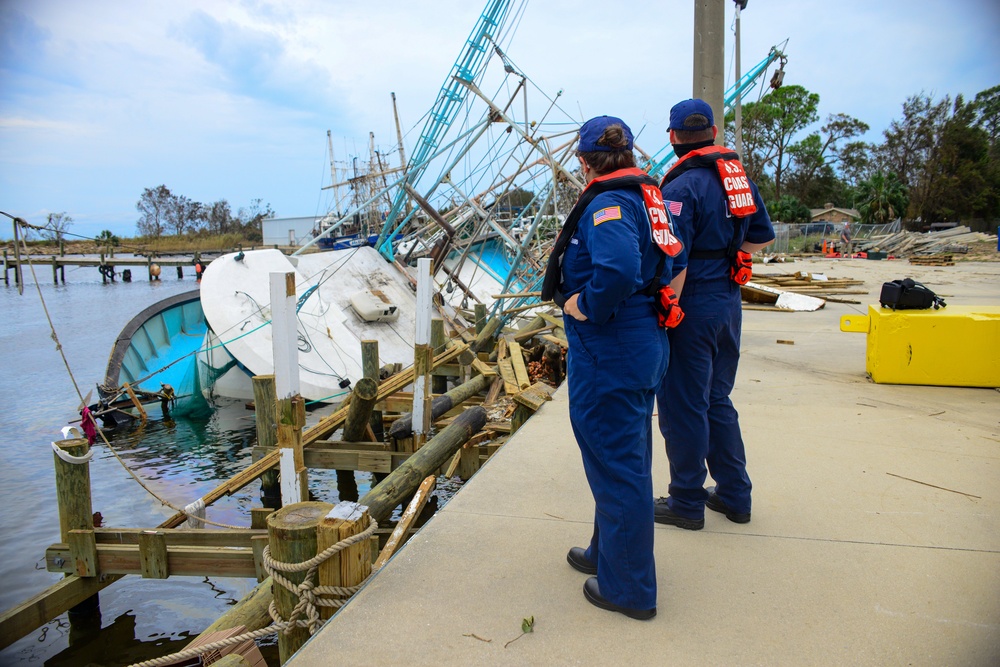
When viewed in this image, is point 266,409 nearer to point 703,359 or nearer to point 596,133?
point 703,359

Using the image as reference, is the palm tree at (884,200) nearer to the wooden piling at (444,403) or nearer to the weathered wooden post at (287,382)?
the wooden piling at (444,403)

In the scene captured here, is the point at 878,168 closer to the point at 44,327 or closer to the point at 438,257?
the point at 438,257

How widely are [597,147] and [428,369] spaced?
5032 millimetres

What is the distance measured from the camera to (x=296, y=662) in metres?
2.49

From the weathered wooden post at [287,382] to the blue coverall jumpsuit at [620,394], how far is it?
326 centimetres

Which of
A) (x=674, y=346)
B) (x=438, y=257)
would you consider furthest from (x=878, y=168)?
(x=674, y=346)

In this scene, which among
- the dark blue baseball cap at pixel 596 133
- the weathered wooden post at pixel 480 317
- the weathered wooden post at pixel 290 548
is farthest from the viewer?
the weathered wooden post at pixel 480 317

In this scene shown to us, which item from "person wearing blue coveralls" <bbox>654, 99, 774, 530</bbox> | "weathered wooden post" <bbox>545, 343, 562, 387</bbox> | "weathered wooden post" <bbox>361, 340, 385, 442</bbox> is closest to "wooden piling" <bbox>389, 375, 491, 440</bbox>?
"weathered wooden post" <bbox>361, 340, 385, 442</bbox>

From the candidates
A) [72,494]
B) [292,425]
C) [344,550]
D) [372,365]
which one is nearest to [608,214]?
[344,550]

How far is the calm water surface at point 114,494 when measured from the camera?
227 inches

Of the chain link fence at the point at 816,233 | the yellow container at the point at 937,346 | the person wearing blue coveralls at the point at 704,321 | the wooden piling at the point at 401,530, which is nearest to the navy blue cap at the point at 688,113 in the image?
the person wearing blue coveralls at the point at 704,321

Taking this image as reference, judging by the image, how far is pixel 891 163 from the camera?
5712 cm

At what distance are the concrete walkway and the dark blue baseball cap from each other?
188 centimetres

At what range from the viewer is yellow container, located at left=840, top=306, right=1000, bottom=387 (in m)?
6.20
